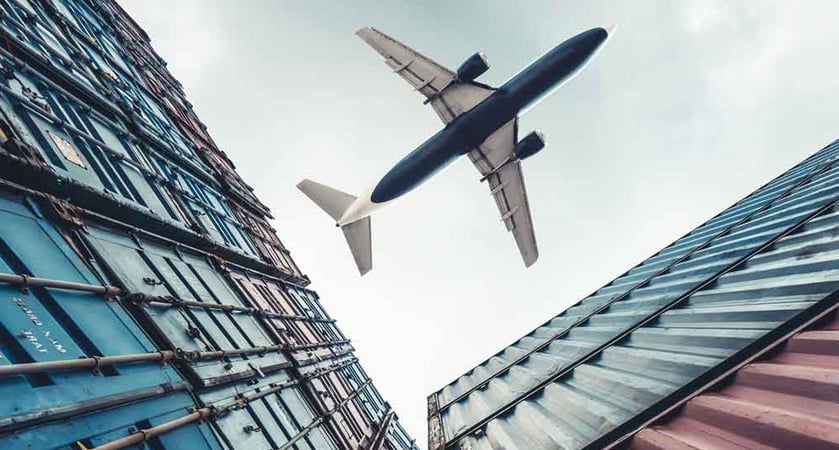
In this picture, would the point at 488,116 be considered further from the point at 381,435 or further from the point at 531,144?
the point at 381,435

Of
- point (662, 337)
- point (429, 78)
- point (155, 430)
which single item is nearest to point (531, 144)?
point (429, 78)

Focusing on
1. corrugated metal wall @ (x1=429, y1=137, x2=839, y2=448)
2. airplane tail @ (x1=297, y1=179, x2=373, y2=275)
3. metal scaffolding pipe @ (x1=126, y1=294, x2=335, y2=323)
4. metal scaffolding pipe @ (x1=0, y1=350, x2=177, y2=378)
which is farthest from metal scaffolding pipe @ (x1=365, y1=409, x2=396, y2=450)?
metal scaffolding pipe @ (x1=0, y1=350, x2=177, y2=378)

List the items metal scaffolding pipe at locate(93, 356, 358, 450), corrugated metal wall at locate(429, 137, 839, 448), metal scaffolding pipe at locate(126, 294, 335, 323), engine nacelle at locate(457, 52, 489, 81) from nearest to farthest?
metal scaffolding pipe at locate(93, 356, 358, 450)
corrugated metal wall at locate(429, 137, 839, 448)
metal scaffolding pipe at locate(126, 294, 335, 323)
engine nacelle at locate(457, 52, 489, 81)

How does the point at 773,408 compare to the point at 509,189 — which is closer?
the point at 773,408

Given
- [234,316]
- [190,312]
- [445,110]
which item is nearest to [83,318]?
[190,312]

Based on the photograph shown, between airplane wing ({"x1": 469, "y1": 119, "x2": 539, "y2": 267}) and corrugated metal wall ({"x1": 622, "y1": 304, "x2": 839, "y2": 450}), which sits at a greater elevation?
airplane wing ({"x1": 469, "y1": 119, "x2": 539, "y2": 267})

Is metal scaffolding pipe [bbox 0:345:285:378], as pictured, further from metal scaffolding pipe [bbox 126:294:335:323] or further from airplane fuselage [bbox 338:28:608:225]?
airplane fuselage [bbox 338:28:608:225]
